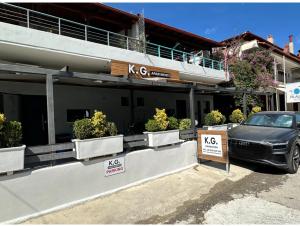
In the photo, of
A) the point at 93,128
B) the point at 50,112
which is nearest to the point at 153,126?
the point at 93,128

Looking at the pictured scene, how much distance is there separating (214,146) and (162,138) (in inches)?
66.0

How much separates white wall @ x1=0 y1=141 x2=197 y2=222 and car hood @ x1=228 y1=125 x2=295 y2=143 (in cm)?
259

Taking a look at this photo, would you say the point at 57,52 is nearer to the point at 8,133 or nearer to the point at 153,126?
the point at 153,126

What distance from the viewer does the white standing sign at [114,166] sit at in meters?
5.88

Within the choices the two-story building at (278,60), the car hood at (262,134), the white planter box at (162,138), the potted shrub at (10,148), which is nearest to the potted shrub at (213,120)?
the car hood at (262,134)

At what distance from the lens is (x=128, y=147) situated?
6.80 meters

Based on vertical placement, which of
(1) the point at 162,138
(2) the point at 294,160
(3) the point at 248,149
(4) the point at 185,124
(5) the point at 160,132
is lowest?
(2) the point at 294,160

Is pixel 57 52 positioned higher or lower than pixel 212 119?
higher

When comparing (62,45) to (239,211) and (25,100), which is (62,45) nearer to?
(25,100)

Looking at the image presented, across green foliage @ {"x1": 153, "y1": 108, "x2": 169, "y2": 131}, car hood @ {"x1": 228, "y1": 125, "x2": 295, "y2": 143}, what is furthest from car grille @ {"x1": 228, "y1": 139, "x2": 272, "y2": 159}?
green foliage @ {"x1": 153, "y1": 108, "x2": 169, "y2": 131}

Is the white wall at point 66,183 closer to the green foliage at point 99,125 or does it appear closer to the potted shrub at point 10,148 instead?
the potted shrub at point 10,148

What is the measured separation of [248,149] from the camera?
727cm

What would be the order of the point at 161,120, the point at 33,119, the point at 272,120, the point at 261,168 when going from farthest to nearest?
the point at 33,119, the point at 272,120, the point at 261,168, the point at 161,120

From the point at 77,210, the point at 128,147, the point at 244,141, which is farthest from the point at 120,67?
the point at 77,210
